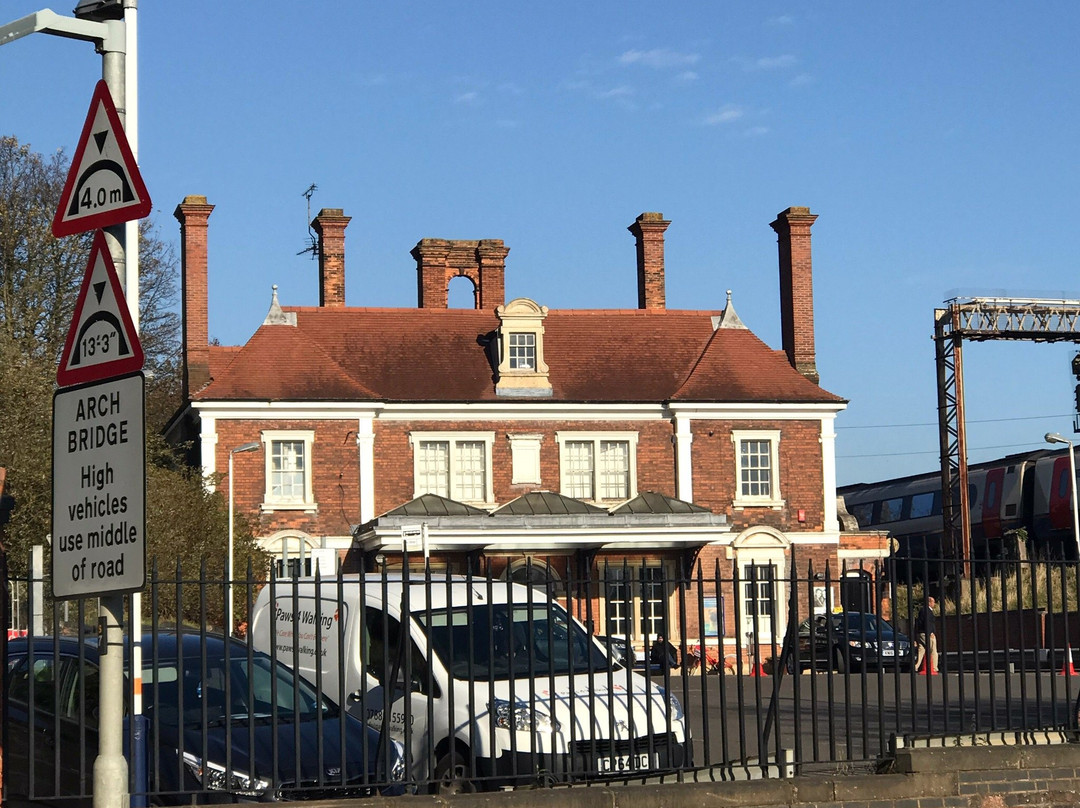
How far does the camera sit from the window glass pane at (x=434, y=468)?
1757 inches

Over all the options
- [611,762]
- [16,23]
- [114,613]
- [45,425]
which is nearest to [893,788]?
[611,762]

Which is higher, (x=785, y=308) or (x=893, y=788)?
(x=785, y=308)

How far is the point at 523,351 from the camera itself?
46.6 metres

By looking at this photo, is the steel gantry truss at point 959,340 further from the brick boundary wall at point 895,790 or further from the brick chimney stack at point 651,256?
the brick boundary wall at point 895,790

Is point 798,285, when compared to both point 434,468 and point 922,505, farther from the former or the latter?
point 922,505

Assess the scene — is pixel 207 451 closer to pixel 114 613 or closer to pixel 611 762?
pixel 611 762

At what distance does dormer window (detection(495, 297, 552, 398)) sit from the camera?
46094mm

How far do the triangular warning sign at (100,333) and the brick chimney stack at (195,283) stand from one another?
39.1 m

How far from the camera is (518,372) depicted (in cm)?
4619

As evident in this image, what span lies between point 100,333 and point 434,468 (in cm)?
3858

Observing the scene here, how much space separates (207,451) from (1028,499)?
31.9m

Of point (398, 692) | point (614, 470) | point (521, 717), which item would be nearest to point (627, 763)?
point (521, 717)

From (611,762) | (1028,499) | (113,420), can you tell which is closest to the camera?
(113,420)

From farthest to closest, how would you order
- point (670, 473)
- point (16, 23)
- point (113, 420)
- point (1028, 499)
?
point (1028, 499) → point (670, 473) → point (16, 23) → point (113, 420)
